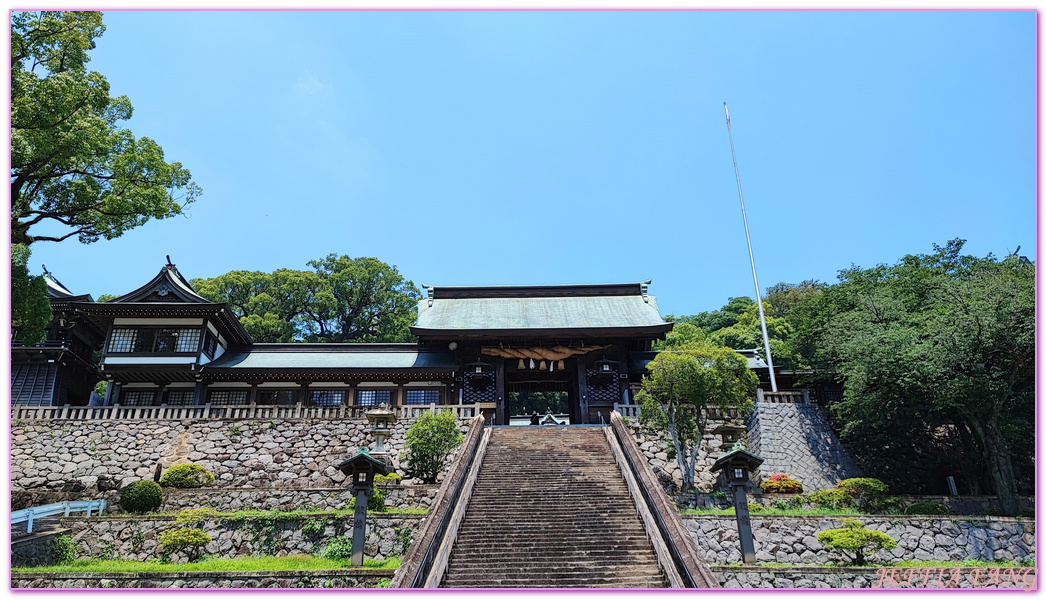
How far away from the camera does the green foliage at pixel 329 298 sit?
148ft

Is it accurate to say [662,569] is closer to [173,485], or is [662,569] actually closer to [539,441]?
[539,441]

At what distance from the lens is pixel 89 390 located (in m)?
30.9

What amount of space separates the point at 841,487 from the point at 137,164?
21421 millimetres

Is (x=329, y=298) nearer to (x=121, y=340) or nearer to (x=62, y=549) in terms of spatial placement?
(x=121, y=340)

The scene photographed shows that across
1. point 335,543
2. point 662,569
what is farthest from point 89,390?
point 662,569

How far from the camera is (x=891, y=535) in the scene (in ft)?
48.0

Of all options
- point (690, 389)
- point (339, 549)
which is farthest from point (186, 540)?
point (690, 389)

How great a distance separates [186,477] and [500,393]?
42.5ft

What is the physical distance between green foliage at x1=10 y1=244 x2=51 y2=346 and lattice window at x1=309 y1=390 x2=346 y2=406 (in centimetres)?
1487

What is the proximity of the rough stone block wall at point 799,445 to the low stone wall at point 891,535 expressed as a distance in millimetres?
5046

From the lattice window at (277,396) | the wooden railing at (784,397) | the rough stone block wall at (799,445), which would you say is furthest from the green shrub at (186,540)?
the wooden railing at (784,397)

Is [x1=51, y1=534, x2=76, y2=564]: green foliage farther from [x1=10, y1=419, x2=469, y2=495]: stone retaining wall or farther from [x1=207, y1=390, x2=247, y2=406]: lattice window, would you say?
[x1=207, y1=390, x2=247, y2=406]: lattice window

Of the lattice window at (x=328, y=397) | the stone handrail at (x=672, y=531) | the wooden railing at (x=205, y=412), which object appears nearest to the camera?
the stone handrail at (x=672, y=531)

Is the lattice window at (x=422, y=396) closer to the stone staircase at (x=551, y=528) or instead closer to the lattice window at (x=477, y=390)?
the lattice window at (x=477, y=390)
